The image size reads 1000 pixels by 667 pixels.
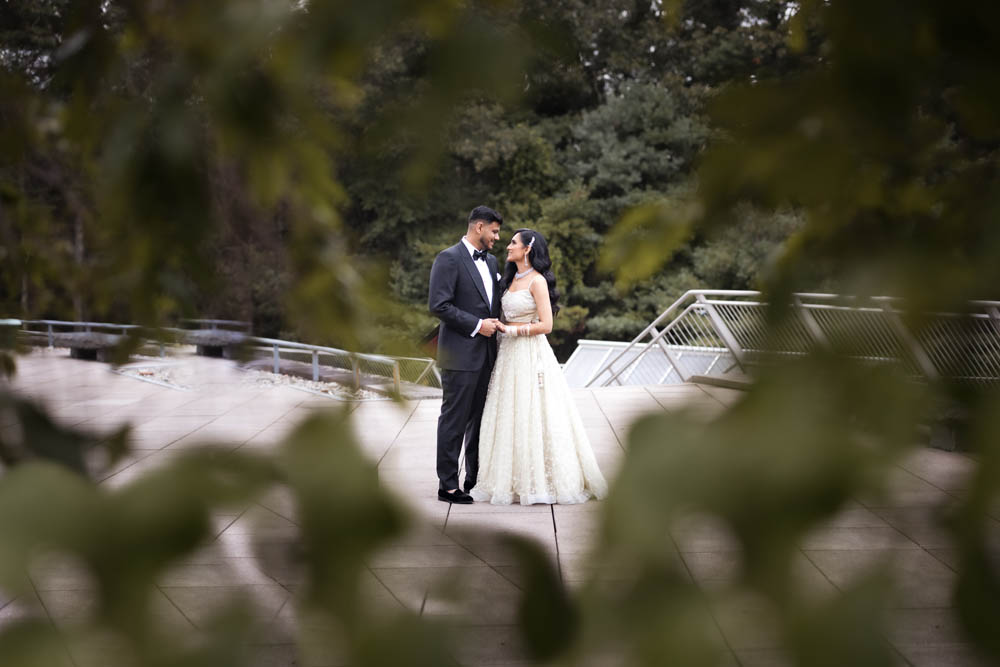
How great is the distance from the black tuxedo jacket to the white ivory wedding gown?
0.22 metres

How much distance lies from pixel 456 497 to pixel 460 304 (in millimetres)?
1372

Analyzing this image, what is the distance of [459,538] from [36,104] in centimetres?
88

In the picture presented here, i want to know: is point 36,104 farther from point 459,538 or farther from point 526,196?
point 526,196

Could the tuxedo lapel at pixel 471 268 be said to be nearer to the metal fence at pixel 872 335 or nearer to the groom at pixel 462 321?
the groom at pixel 462 321

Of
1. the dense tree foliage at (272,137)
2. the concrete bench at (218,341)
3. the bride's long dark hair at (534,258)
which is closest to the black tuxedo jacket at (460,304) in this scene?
the bride's long dark hair at (534,258)

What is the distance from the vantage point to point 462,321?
620 cm

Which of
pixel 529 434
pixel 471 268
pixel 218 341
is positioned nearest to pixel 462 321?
pixel 471 268

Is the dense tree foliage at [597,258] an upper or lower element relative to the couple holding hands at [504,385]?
upper

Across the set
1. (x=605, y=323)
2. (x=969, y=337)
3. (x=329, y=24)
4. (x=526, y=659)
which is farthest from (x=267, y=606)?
(x=605, y=323)

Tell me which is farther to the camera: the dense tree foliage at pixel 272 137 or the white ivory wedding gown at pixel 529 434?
the white ivory wedding gown at pixel 529 434

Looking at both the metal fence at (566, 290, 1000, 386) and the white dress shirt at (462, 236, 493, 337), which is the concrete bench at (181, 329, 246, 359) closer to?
the metal fence at (566, 290, 1000, 386)

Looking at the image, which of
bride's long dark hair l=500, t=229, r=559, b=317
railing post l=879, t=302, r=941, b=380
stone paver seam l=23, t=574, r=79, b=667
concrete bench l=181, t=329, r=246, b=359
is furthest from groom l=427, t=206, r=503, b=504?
stone paver seam l=23, t=574, r=79, b=667

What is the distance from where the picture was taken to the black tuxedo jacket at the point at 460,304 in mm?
6156

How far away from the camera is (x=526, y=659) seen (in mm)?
530
